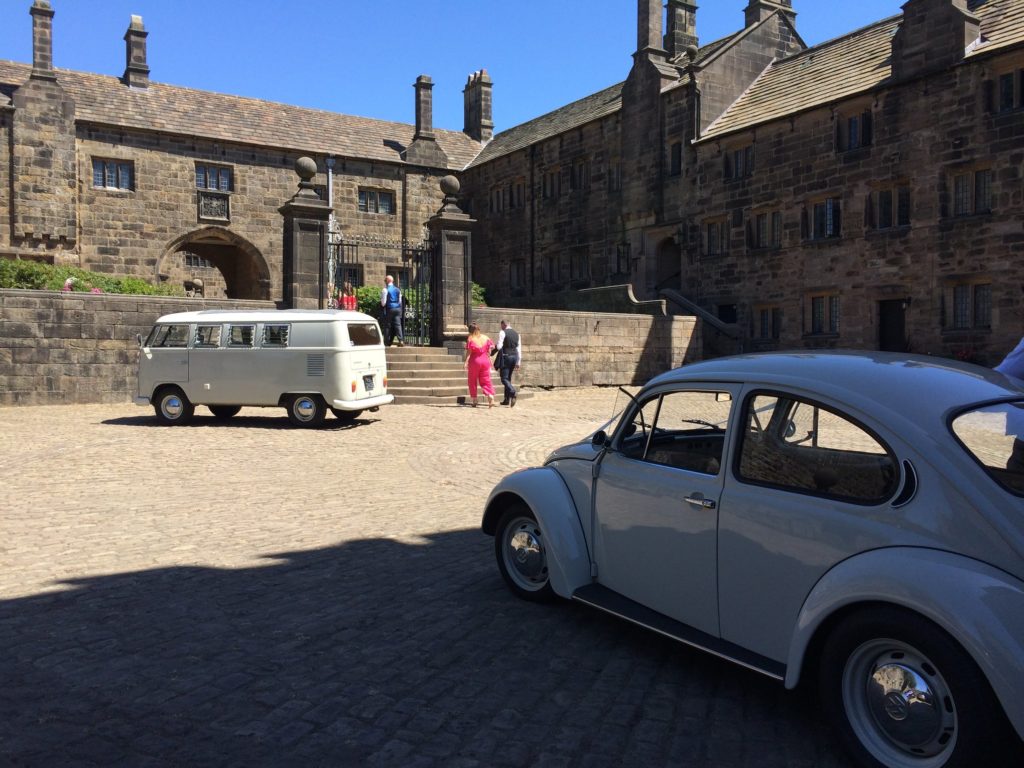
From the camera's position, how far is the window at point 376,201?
35000 millimetres

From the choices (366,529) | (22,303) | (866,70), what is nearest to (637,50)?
(866,70)

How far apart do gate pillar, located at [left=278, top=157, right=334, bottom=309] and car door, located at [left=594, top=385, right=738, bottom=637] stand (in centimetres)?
1450

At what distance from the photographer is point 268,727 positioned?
10.4ft

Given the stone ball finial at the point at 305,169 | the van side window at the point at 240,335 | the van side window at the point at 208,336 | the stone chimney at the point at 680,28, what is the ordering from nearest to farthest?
the van side window at the point at 240,335 < the van side window at the point at 208,336 < the stone ball finial at the point at 305,169 < the stone chimney at the point at 680,28

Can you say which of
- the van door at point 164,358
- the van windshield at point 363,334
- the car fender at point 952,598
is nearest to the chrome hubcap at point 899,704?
the car fender at point 952,598

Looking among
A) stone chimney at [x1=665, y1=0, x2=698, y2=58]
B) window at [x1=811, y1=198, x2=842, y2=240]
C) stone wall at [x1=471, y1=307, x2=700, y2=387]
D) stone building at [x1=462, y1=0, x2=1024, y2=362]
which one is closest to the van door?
stone wall at [x1=471, y1=307, x2=700, y2=387]

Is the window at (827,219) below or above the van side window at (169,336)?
above

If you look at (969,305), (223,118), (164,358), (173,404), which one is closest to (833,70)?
(969,305)

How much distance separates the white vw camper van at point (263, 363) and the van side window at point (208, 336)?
0.02m

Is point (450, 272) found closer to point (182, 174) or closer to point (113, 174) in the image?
point (182, 174)

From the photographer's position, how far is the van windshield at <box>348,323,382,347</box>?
1282cm

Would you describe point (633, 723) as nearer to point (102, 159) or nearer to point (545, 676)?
point (545, 676)

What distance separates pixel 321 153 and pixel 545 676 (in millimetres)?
32621

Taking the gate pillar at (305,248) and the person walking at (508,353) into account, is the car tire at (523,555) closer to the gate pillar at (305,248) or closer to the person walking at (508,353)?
the person walking at (508,353)
